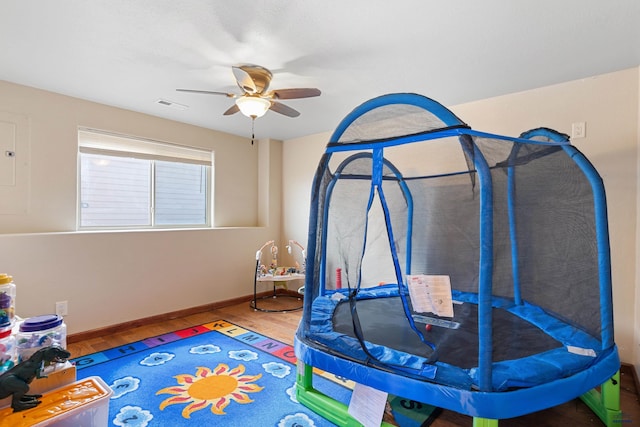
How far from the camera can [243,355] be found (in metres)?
2.47

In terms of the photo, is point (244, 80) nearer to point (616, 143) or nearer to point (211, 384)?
point (211, 384)

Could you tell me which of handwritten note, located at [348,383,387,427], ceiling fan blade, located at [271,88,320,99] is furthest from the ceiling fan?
handwritten note, located at [348,383,387,427]

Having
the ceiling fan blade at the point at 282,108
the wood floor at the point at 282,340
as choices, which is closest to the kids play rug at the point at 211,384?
the wood floor at the point at 282,340

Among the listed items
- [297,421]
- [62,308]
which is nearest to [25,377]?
[297,421]

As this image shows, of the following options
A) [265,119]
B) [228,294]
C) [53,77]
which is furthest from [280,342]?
[53,77]

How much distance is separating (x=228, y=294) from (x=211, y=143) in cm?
183

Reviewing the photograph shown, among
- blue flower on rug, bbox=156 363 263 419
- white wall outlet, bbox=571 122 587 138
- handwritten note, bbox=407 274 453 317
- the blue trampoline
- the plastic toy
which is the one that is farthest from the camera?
white wall outlet, bbox=571 122 587 138

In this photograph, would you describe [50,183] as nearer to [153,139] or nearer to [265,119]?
[153,139]

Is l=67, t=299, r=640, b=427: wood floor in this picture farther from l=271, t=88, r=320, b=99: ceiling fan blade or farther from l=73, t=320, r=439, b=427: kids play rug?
l=271, t=88, r=320, b=99: ceiling fan blade

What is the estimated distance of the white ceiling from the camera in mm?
1552

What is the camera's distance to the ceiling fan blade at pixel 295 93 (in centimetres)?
212

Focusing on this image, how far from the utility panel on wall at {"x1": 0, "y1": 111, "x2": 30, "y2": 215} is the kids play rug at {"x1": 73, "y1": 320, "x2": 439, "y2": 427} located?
132 centimetres

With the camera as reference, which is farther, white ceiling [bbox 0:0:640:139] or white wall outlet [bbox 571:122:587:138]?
white wall outlet [bbox 571:122:587:138]

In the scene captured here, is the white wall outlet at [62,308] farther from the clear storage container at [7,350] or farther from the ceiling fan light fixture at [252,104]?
the ceiling fan light fixture at [252,104]
